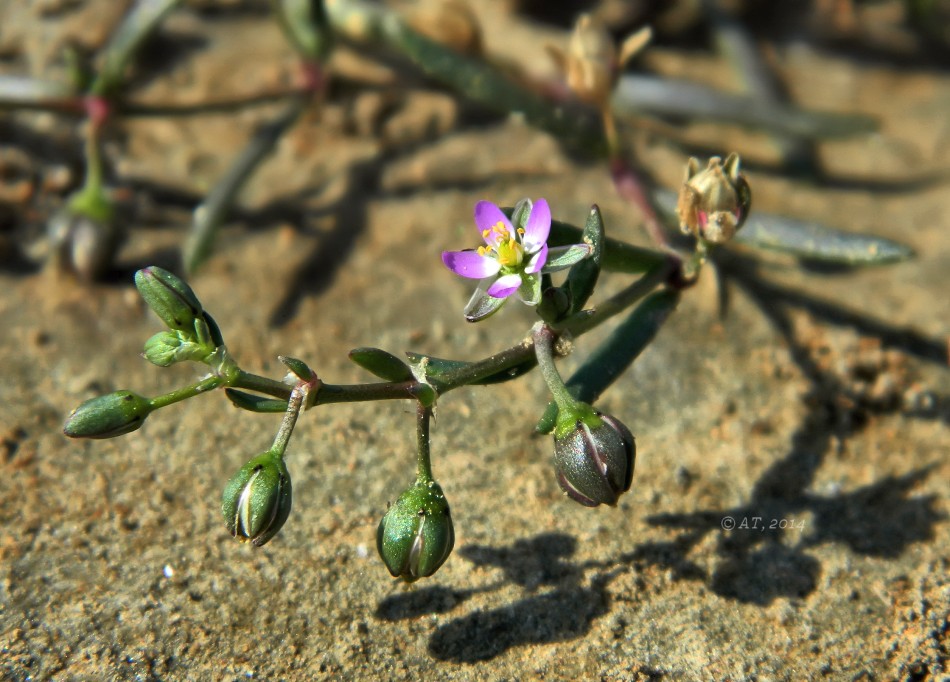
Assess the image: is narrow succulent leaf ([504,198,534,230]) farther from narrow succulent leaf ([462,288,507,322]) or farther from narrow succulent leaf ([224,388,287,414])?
narrow succulent leaf ([224,388,287,414])

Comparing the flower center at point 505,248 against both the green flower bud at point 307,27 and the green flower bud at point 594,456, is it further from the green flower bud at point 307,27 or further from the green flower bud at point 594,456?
the green flower bud at point 307,27

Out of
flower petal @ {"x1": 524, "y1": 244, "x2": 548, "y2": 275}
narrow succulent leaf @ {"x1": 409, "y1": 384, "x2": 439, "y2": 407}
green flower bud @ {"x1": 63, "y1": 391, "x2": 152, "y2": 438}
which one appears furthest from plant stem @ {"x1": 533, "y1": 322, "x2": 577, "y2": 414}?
green flower bud @ {"x1": 63, "y1": 391, "x2": 152, "y2": 438}

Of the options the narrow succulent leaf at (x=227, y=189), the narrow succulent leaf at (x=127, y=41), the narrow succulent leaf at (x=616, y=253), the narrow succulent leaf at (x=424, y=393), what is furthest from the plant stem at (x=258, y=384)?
the narrow succulent leaf at (x=127, y=41)

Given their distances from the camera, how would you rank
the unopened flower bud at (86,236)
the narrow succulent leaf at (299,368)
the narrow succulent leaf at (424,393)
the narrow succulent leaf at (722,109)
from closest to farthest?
the narrow succulent leaf at (299,368) < the narrow succulent leaf at (424,393) < the unopened flower bud at (86,236) < the narrow succulent leaf at (722,109)

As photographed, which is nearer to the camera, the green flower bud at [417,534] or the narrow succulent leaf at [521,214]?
the green flower bud at [417,534]

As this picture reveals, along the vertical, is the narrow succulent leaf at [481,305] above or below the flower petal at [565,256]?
below

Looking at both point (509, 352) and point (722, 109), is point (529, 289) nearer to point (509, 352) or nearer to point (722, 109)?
point (509, 352)

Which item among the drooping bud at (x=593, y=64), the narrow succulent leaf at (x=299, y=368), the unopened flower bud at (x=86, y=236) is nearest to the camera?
the narrow succulent leaf at (x=299, y=368)

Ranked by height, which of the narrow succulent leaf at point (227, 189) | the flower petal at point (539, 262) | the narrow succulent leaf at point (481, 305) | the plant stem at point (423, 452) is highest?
the flower petal at point (539, 262)
